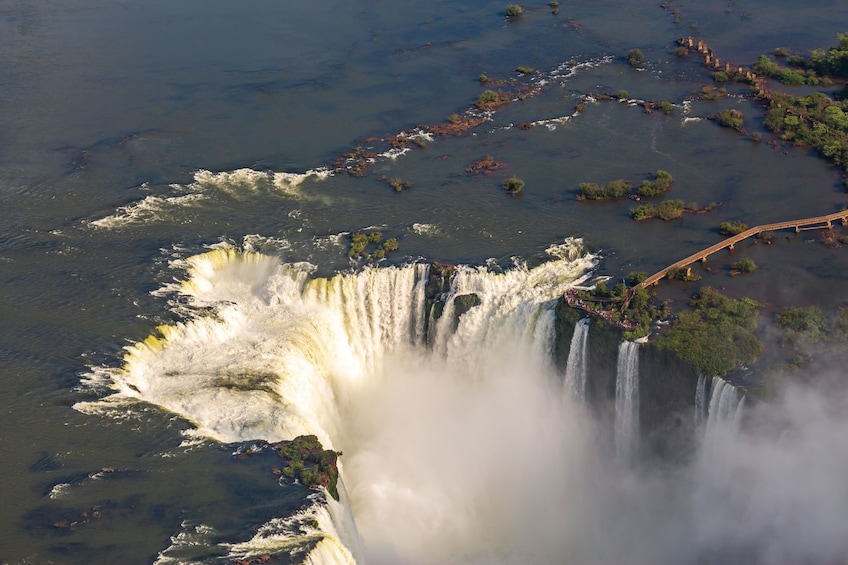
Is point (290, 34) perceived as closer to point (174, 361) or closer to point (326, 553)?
point (174, 361)

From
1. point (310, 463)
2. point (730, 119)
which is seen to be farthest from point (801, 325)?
point (730, 119)

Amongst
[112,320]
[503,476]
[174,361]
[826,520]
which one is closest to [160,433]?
[174,361]

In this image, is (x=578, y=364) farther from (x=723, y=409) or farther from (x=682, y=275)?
(x=682, y=275)

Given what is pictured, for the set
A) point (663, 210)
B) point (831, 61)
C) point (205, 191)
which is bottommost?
→ point (663, 210)

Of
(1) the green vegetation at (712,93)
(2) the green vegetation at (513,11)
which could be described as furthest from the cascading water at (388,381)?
(2) the green vegetation at (513,11)

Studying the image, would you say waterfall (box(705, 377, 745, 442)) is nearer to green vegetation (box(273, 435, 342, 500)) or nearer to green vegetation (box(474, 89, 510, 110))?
green vegetation (box(273, 435, 342, 500))

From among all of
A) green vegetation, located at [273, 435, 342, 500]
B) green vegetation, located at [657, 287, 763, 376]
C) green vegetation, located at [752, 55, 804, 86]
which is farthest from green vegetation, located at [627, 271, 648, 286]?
green vegetation, located at [752, 55, 804, 86]

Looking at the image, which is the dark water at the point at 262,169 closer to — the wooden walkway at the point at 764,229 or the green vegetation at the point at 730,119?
the green vegetation at the point at 730,119
